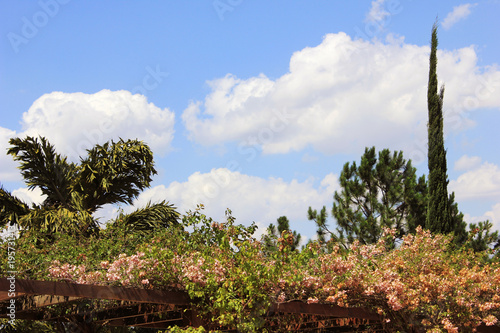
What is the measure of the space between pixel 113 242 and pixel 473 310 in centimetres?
611

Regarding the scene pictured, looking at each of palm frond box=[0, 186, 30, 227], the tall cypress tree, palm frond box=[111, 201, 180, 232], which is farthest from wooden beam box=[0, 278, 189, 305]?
the tall cypress tree

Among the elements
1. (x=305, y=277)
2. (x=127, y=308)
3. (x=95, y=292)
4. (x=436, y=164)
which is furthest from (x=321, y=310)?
(x=436, y=164)

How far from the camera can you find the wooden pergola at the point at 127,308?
557 centimetres

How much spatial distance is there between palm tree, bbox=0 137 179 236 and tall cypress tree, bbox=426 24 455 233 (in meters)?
7.58

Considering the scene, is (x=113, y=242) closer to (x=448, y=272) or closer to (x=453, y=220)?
(x=448, y=272)

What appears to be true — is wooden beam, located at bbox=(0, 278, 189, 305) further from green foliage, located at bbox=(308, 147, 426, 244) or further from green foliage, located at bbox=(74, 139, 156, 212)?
green foliage, located at bbox=(308, 147, 426, 244)

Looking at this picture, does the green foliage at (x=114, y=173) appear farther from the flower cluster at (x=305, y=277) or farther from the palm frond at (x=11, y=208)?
the flower cluster at (x=305, y=277)

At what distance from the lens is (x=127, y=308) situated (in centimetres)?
850

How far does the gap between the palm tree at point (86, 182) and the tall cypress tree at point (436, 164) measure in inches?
299

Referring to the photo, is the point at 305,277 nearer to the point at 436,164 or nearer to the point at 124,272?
the point at 124,272

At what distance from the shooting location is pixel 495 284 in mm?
8828

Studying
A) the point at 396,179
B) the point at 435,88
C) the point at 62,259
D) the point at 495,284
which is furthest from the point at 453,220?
the point at 62,259

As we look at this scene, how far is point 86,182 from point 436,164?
10179 millimetres

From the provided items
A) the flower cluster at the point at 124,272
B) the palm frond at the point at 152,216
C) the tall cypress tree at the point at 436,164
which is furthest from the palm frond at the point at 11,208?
the tall cypress tree at the point at 436,164
